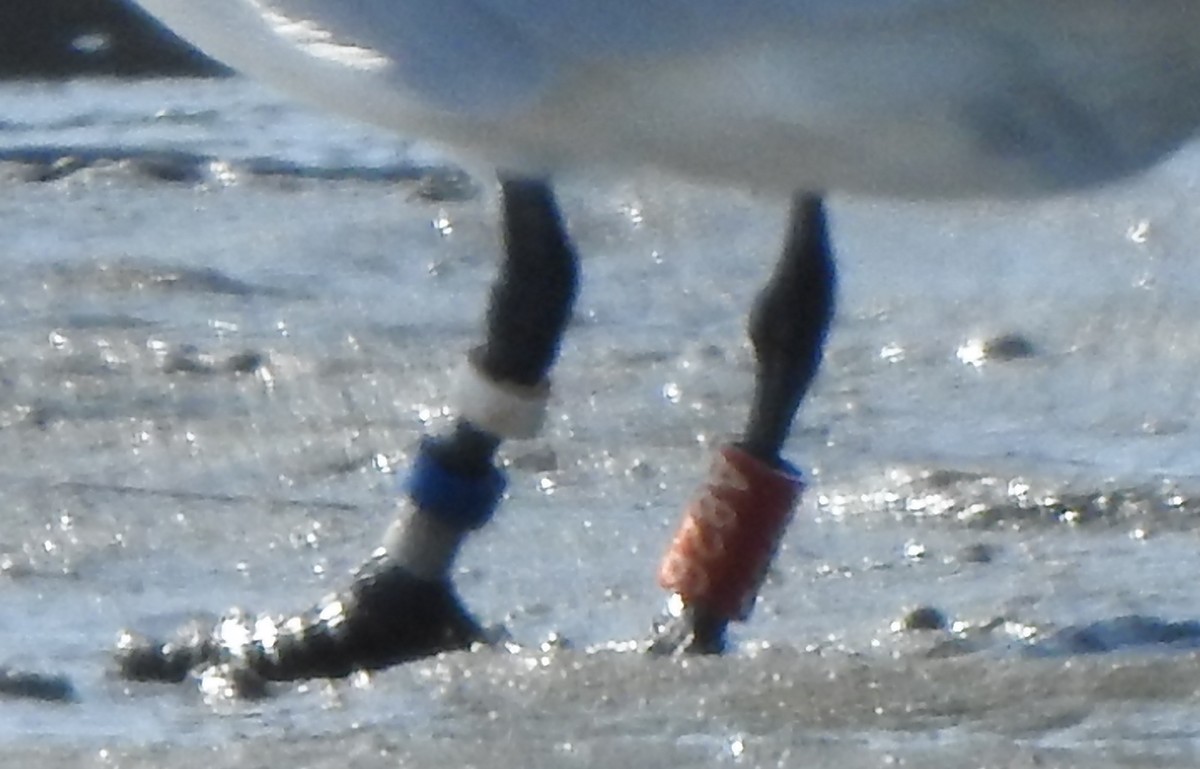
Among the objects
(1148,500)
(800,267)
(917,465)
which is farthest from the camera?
(917,465)

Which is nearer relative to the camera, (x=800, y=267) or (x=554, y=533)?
(x=800, y=267)

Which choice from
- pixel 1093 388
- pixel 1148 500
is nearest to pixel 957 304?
pixel 1093 388

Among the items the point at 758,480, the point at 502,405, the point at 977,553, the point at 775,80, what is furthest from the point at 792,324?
the point at 775,80

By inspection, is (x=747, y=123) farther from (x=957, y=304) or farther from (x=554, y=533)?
(x=957, y=304)

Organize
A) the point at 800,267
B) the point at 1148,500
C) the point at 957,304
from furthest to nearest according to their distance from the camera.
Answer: the point at 957,304, the point at 1148,500, the point at 800,267

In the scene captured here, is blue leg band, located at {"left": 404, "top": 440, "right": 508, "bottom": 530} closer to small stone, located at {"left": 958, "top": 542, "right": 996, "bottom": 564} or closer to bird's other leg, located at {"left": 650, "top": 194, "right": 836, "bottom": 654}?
bird's other leg, located at {"left": 650, "top": 194, "right": 836, "bottom": 654}

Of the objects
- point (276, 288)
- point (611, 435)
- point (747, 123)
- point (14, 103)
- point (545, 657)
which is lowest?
point (14, 103)

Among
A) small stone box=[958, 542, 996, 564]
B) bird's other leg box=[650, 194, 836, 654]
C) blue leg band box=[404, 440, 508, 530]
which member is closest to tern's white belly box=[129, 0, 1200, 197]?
bird's other leg box=[650, 194, 836, 654]
